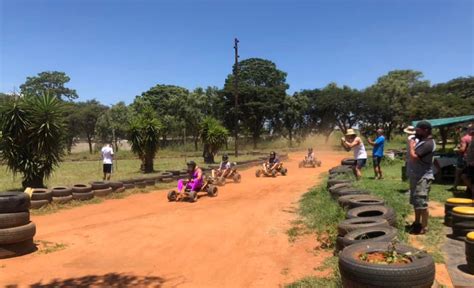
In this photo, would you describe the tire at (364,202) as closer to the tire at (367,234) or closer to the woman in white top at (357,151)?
the tire at (367,234)

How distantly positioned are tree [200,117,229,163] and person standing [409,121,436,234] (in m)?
19.3

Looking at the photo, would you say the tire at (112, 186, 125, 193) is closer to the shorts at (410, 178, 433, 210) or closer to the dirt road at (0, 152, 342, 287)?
the dirt road at (0, 152, 342, 287)

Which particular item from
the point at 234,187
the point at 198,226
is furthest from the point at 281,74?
the point at 198,226

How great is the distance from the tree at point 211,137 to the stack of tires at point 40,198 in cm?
1497

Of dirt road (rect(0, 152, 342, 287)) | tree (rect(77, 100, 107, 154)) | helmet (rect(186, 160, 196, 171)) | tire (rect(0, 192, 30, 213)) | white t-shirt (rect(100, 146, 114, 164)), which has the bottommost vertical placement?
dirt road (rect(0, 152, 342, 287))

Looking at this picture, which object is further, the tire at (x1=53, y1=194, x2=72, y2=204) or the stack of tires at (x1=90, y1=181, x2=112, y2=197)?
the stack of tires at (x1=90, y1=181, x2=112, y2=197)

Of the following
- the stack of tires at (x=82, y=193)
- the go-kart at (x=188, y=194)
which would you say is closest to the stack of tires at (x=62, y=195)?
the stack of tires at (x=82, y=193)

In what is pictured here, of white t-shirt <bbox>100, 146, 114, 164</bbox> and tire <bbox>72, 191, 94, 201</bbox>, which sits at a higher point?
white t-shirt <bbox>100, 146, 114, 164</bbox>

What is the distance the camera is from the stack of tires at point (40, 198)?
10.8 meters

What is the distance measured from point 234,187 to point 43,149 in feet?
20.9

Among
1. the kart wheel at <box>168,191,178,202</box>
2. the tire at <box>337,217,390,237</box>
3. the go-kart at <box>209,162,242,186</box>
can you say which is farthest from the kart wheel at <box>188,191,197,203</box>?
the tire at <box>337,217,390,237</box>

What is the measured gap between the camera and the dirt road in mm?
5828

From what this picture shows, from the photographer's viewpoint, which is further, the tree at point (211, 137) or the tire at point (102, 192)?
Result: the tree at point (211, 137)

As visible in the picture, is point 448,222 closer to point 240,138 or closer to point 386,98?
point 240,138
